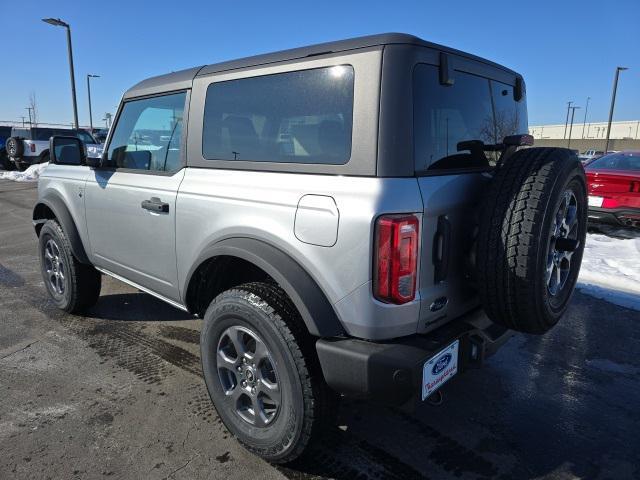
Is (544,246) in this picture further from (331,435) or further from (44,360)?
(44,360)

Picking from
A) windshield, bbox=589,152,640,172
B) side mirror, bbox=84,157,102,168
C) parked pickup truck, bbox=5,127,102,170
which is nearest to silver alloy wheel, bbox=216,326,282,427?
side mirror, bbox=84,157,102,168

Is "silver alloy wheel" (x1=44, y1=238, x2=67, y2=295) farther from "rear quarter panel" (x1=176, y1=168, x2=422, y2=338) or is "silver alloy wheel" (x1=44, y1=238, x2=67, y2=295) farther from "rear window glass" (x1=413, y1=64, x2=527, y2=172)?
"rear window glass" (x1=413, y1=64, x2=527, y2=172)

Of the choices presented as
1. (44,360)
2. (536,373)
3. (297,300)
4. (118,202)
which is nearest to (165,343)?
(44,360)

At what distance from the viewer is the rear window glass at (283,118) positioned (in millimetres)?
2055

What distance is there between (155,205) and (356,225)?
1535 millimetres

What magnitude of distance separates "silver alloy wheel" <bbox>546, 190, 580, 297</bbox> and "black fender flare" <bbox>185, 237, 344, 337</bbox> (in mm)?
1082

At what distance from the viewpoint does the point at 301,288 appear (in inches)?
79.1

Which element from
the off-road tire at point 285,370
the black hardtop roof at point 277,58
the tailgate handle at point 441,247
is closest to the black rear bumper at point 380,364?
the off-road tire at point 285,370

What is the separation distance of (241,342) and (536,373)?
2161 mm

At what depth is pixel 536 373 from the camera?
10.7 ft

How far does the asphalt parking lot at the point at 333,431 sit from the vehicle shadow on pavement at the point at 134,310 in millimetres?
153

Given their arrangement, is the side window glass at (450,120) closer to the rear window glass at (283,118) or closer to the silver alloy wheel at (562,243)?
the rear window glass at (283,118)

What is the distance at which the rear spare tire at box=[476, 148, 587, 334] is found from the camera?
6.49 feet

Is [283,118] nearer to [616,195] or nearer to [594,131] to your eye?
[616,195]
